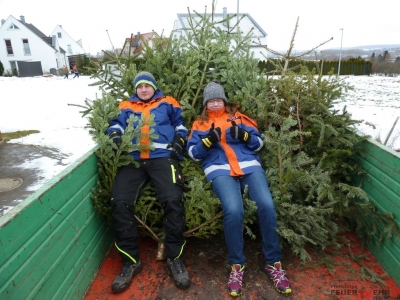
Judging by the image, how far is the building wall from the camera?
37438 millimetres

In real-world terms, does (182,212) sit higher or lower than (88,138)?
higher

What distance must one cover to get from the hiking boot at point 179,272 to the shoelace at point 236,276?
37 cm

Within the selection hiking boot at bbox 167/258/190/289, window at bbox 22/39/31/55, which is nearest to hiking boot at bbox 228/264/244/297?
hiking boot at bbox 167/258/190/289

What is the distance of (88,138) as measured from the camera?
8.23m

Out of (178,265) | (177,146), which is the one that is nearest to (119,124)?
(177,146)

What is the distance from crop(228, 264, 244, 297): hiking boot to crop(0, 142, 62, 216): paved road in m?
3.77

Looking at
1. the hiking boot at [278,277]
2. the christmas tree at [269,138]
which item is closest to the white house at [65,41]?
the christmas tree at [269,138]

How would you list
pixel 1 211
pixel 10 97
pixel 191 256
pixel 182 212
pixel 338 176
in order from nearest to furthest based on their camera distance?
pixel 182 212 → pixel 191 256 → pixel 338 176 → pixel 1 211 → pixel 10 97

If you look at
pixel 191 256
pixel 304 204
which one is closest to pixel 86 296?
pixel 191 256

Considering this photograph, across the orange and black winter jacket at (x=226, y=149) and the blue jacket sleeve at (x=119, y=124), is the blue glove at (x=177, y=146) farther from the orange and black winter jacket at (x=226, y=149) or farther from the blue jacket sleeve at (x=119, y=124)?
the blue jacket sleeve at (x=119, y=124)

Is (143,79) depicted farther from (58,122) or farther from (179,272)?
(58,122)

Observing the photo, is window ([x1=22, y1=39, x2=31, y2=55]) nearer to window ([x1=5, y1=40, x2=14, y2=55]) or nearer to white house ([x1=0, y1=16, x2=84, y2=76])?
white house ([x1=0, y1=16, x2=84, y2=76])

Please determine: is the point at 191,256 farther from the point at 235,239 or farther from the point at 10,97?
the point at 10,97

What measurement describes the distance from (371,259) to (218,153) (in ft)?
5.69
